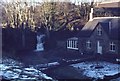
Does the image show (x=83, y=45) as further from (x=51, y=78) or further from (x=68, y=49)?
(x=51, y=78)

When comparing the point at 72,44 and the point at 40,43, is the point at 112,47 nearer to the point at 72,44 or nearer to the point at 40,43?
the point at 72,44

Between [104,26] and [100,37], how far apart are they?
0.15m

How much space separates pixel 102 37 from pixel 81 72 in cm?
51

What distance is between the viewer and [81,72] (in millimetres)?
5621

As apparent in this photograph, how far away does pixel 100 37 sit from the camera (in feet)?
18.7

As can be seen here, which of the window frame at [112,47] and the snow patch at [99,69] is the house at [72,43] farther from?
the window frame at [112,47]

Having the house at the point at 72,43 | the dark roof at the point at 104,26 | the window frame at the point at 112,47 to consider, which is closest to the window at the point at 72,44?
the house at the point at 72,43

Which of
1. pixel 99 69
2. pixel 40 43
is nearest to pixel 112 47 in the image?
pixel 99 69

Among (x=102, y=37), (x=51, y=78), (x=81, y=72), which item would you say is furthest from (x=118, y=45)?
(x=51, y=78)

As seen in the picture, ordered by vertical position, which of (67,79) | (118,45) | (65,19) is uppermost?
(65,19)

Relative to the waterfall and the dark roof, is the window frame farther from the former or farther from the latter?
the waterfall

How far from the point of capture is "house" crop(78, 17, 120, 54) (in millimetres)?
5613

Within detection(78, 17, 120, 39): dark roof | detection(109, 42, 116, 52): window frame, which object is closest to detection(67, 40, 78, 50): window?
detection(78, 17, 120, 39): dark roof

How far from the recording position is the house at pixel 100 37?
5613 mm
